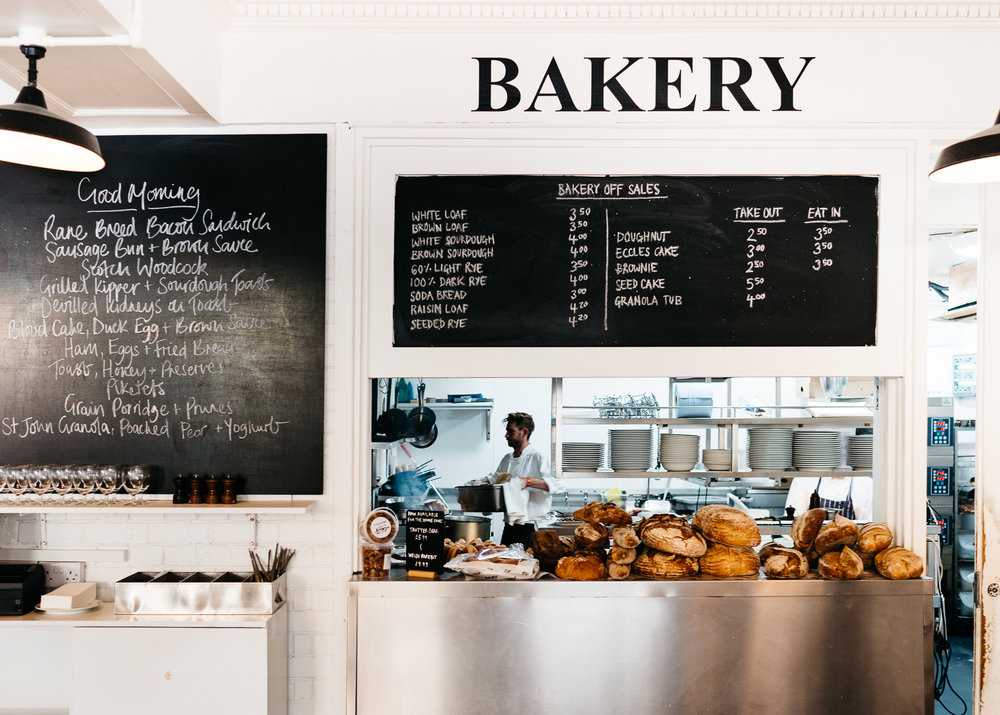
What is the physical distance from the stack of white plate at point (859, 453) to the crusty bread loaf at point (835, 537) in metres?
1.09

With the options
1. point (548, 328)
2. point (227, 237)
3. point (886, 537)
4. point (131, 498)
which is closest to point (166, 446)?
point (131, 498)

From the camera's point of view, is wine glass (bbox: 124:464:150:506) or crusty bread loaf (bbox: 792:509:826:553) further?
crusty bread loaf (bbox: 792:509:826:553)

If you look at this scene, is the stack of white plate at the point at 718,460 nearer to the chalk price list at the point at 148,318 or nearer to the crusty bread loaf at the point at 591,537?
the crusty bread loaf at the point at 591,537

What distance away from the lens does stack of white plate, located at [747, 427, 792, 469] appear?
356cm

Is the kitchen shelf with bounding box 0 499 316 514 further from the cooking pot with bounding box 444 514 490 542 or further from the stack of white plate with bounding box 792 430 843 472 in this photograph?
the stack of white plate with bounding box 792 430 843 472

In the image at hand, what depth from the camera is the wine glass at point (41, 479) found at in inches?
99.3

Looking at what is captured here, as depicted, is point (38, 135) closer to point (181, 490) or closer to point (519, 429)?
point (181, 490)

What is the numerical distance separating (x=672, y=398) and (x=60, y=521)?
14.7 feet

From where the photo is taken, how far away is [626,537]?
2564 millimetres

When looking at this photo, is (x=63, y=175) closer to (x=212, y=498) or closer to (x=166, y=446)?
(x=166, y=446)

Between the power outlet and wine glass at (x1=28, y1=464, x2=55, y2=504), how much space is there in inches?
12.4

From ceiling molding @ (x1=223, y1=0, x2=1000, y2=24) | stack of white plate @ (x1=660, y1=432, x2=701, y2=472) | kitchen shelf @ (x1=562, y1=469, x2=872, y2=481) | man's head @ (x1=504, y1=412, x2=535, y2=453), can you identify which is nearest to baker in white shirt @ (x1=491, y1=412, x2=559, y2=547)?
man's head @ (x1=504, y1=412, x2=535, y2=453)

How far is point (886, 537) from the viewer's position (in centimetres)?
259

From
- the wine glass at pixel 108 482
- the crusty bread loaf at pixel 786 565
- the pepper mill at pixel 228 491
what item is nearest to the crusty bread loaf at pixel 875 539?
the crusty bread loaf at pixel 786 565
